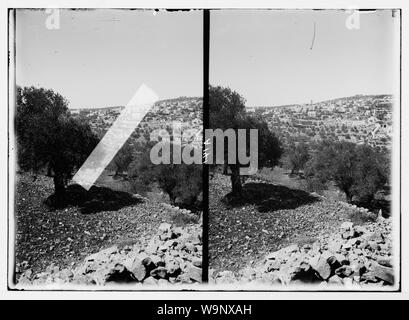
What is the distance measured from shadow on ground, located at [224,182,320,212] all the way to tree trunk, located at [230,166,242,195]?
6 cm

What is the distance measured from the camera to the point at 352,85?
20.3 ft

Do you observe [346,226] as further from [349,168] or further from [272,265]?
[272,265]

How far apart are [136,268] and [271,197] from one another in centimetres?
163

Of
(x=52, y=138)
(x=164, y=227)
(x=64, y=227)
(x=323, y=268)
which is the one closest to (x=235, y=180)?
(x=164, y=227)

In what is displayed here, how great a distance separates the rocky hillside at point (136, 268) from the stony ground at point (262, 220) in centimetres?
23

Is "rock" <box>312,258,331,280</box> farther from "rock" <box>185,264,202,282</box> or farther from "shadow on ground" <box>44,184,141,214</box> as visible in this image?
"shadow on ground" <box>44,184,141,214</box>

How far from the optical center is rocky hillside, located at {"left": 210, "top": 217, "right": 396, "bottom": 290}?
6074 mm

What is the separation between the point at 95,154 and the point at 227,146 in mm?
1411

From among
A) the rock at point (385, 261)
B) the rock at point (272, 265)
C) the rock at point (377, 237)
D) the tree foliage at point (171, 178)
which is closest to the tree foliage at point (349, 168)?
→ the rock at point (377, 237)

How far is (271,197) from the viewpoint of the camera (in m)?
6.28

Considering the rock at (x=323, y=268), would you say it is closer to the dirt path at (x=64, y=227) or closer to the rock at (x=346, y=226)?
the rock at (x=346, y=226)

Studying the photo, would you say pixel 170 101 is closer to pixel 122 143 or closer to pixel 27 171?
pixel 122 143
